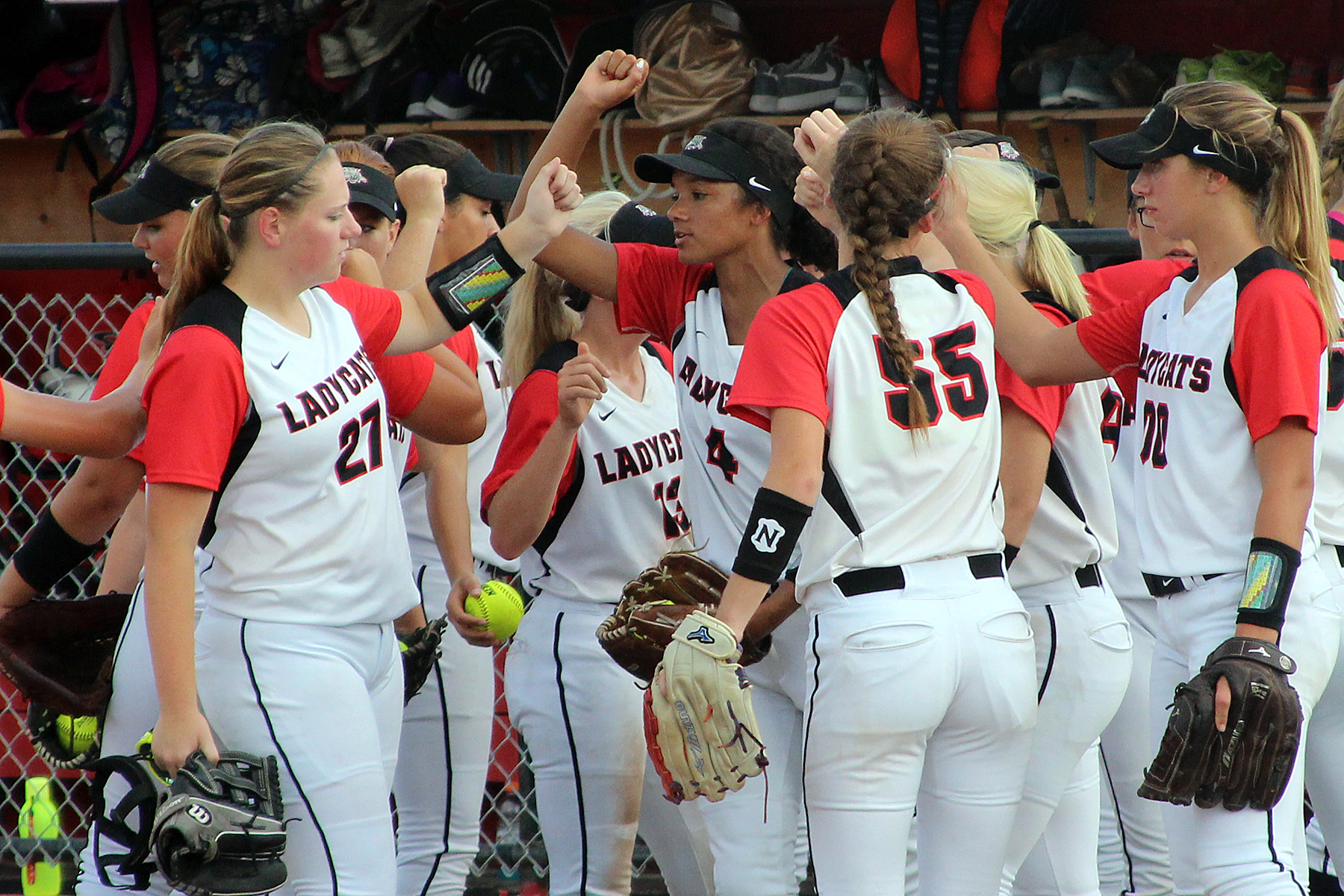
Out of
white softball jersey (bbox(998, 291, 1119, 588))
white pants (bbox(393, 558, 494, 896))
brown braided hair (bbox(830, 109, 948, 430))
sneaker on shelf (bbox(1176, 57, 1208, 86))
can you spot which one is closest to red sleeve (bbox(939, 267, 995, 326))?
brown braided hair (bbox(830, 109, 948, 430))

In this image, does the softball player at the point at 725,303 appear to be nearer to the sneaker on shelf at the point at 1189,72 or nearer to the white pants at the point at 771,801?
the white pants at the point at 771,801

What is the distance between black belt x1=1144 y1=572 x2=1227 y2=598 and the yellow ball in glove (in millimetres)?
1317

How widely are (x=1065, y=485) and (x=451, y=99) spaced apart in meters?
3.20

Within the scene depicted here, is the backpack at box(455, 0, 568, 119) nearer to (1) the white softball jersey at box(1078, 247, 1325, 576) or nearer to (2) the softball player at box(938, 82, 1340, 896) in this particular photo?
(2) the softball player at box(938, 82, 1340, 896)

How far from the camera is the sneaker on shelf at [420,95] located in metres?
5.14

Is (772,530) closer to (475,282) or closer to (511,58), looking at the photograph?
(475,282)

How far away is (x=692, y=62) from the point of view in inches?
200

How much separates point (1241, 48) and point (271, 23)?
3.58 metres

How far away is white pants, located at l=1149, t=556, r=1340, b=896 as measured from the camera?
222 cm

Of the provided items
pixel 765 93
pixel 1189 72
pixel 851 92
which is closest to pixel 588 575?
pixel 765 93

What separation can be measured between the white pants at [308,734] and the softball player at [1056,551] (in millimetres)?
1188

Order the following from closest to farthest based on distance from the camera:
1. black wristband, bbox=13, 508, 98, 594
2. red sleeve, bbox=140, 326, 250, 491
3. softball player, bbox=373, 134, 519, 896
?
red sleeve, bbox=140, 326, 250, 491 < black wristband, bbox=13, 508, 98, 594 < softball player, bbox=373, 134, 519, 896

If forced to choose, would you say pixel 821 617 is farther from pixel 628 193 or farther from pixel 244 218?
pixel 628 193

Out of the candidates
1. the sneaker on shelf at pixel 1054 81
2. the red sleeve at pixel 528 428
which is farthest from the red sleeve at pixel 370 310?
the sneaker on shelf at pixel 1054 81
